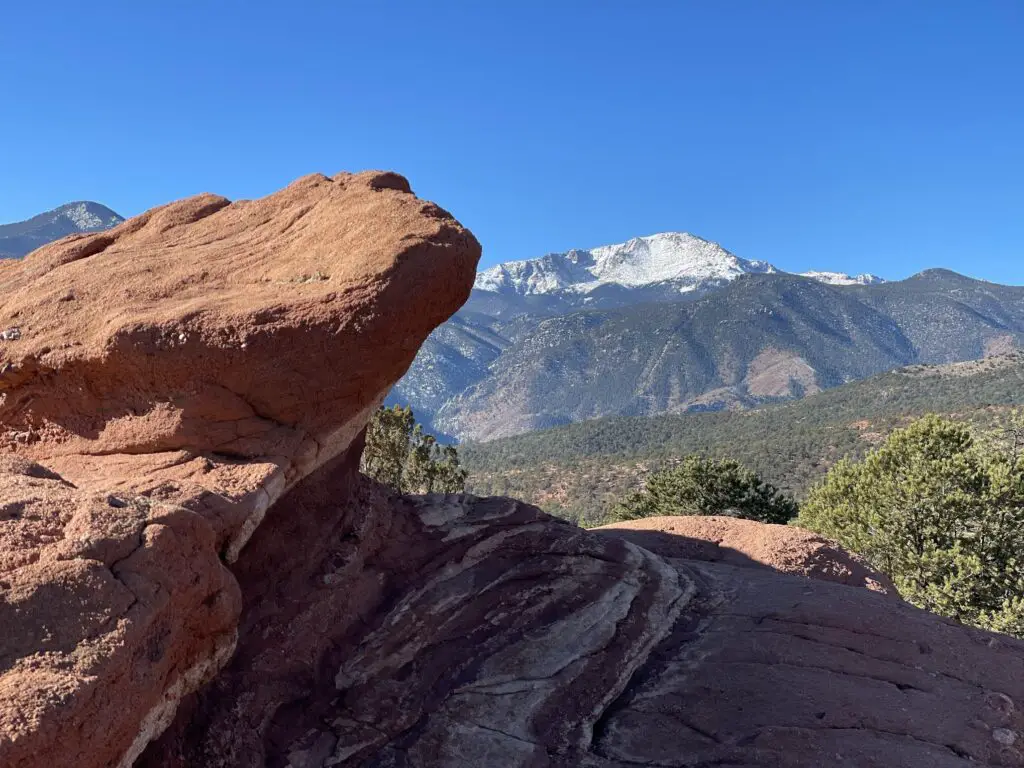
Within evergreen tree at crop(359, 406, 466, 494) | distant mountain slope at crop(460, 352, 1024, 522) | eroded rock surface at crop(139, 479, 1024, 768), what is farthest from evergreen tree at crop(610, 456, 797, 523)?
distant mountain slope at crop(460, 352, 1024, 522)

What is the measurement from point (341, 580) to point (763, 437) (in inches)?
4985

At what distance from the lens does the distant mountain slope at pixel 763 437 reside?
97312 mm

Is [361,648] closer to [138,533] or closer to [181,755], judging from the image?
[181,755]

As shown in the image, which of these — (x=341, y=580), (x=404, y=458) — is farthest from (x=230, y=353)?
(x=404, y=458)

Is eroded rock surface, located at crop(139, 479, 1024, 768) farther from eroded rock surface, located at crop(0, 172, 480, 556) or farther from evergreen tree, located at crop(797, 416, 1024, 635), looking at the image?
evergreen tree, located at crop(797, 416, 1024, 635)

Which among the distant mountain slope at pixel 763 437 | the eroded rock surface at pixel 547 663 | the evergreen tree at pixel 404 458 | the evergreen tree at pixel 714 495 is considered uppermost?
the distant mountain slope at pixel 763 437

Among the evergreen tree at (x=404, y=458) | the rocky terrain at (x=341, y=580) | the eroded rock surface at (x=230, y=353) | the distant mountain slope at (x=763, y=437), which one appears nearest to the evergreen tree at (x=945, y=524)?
the rocky terrain at (x=341, y=580)

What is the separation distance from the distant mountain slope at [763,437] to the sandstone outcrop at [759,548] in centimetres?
5693

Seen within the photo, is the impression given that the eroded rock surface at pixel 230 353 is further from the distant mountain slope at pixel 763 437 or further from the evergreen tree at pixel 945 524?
the distant mountain slope at pixel 763 437

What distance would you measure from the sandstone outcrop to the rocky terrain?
9.78 ft

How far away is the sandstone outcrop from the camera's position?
50.5 feet

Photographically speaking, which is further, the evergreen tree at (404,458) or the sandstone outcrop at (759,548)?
the evergreen tree at (404,458)

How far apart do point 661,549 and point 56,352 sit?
37.9 feet

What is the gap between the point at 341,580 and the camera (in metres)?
10.4
